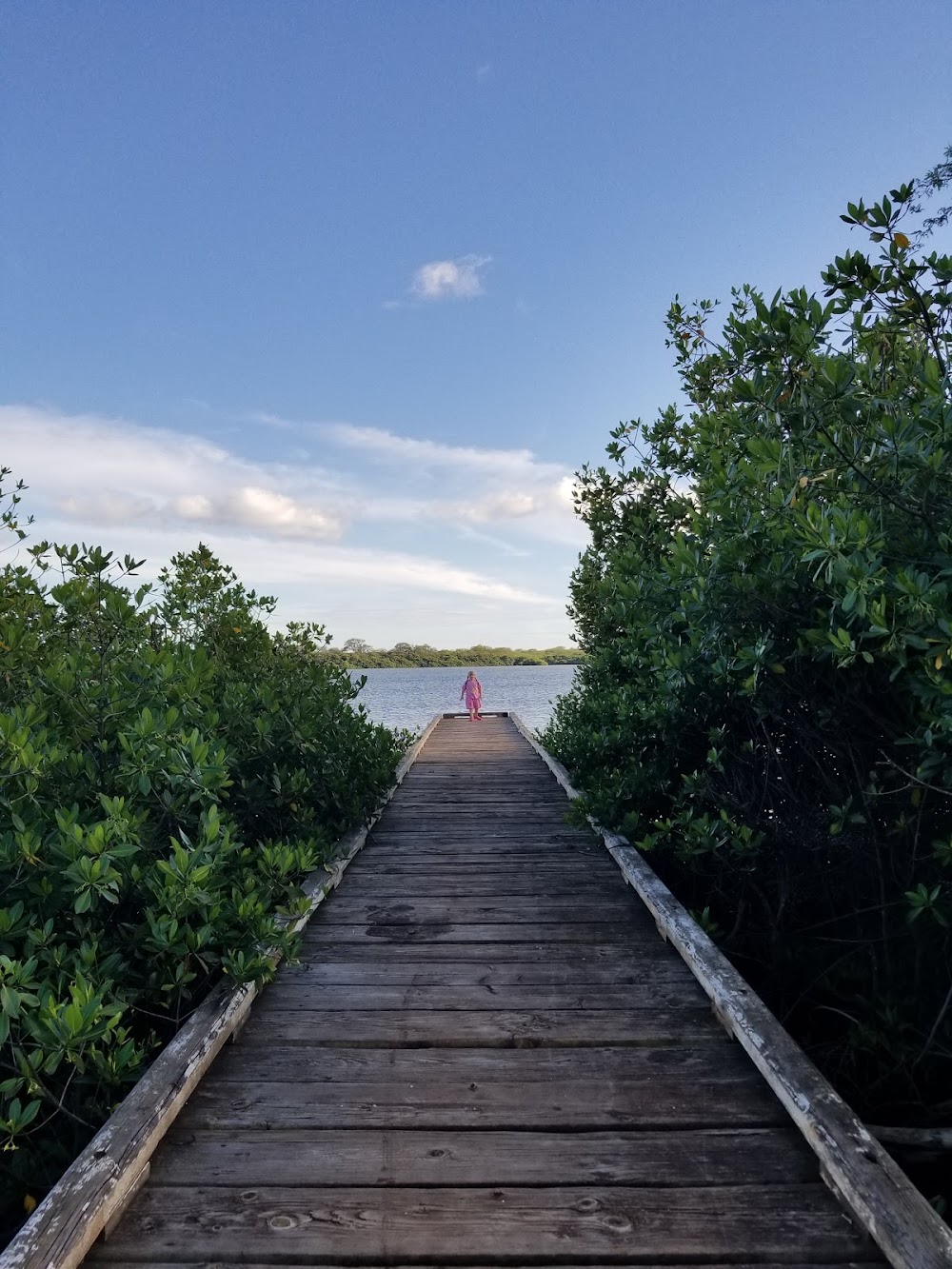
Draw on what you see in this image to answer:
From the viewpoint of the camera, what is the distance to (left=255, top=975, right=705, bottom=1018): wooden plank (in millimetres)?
3254

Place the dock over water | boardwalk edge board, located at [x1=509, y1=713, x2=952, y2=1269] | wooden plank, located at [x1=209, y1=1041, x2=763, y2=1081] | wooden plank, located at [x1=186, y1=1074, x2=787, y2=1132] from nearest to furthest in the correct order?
boardwalk edge board, located at [x1=509, y1=713, x2=952, y2=1269]
the dock over water
wooden plank, located at [x1=186, y1=1074, x2=787, y2=1132]
wooden plank, located at [x1=209, y1=1041, x2=763, y2=1081]

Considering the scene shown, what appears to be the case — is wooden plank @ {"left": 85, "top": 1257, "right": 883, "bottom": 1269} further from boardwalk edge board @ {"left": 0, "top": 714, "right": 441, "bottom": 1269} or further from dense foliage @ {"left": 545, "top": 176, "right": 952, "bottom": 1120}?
dense foliage @ {"left": 545, "top": 176, "right": 952, "bottom": 1120}

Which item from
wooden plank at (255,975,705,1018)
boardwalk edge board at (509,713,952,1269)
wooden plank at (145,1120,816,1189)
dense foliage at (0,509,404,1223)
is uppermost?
dense foliage at (0,509,404,1223)

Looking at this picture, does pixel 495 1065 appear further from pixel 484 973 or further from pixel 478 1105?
pixel 484 973

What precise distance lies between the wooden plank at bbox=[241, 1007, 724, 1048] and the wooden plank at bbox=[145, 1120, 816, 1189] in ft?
1.89

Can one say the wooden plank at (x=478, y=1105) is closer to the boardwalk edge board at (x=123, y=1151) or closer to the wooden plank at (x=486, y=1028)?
the boardwalk edge board at (x=123, y=1151)

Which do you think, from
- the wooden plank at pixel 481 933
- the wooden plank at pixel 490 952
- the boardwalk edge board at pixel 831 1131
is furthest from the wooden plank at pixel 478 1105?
the wooden plank at pixel 481 933

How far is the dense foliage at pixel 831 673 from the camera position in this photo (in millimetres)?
2625

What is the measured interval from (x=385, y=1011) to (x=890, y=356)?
3839 mm

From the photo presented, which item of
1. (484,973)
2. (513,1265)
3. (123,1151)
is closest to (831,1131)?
(513,1265)

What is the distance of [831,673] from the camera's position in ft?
10.9

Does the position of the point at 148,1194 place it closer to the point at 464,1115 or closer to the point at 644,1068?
the point at 464,1115

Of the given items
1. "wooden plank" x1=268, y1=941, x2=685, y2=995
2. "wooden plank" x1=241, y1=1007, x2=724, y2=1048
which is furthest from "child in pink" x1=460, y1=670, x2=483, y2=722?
"wooden plank" x1=241, y1=1007, x2=724, y2=1048

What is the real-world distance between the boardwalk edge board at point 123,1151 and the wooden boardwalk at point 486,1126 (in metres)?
0.07
